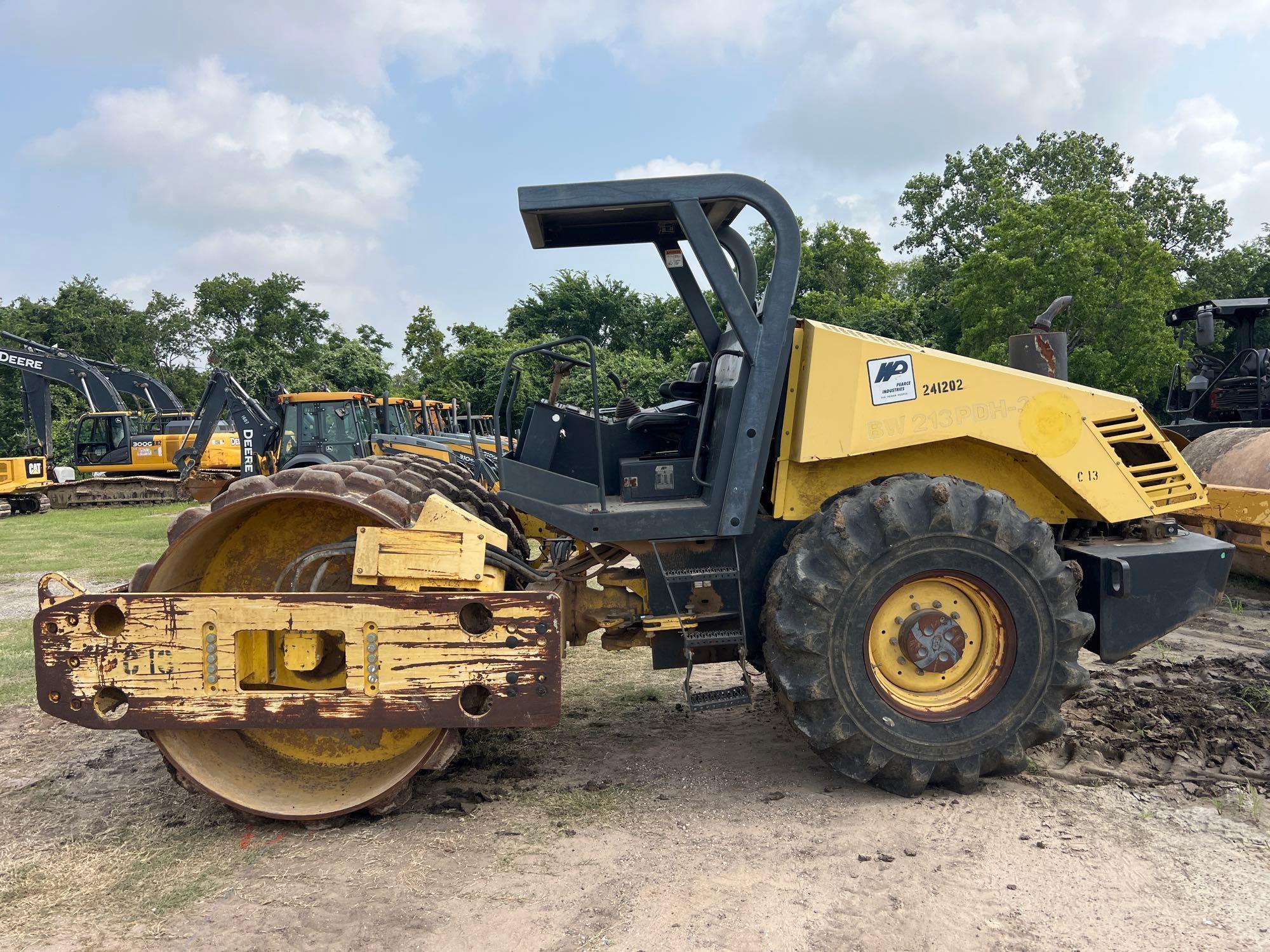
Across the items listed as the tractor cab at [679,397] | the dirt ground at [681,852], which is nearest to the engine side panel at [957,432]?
the tractor cab at [679,397]

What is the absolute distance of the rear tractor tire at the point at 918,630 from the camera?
369 centimetres

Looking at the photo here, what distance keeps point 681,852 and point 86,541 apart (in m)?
14.4

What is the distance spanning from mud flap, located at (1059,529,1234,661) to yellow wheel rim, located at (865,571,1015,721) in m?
0.57

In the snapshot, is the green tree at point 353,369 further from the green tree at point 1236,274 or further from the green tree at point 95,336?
the green tree at point 1236,274

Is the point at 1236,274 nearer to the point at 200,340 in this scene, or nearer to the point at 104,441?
the point at 104,441

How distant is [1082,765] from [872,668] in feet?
3.93

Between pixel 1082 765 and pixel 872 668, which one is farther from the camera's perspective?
pixel 1082 765

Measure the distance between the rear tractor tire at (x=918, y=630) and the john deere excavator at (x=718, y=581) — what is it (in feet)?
0.04

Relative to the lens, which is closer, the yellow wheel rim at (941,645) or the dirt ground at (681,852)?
the dirt ground at (681,852)

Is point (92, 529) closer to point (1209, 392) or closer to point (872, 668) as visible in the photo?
point (872, 668)

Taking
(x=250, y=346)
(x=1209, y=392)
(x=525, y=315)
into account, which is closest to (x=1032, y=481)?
(x=1209, y=392)

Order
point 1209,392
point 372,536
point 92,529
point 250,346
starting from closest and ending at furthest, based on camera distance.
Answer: point 372,536 → point 1209,392 → point 92,529 → point 250,346

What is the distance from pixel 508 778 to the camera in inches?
165

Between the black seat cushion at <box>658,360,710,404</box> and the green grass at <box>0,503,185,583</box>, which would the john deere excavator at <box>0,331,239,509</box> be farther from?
the black seat cushion at <box>658,360,710,404</box>
